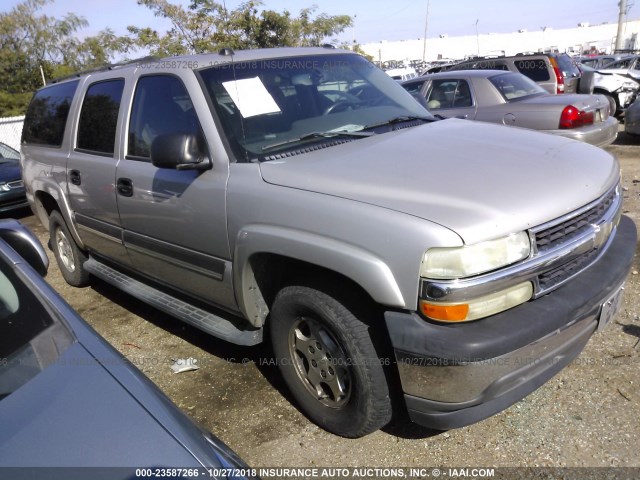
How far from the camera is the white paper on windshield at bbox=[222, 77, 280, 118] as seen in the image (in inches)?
121

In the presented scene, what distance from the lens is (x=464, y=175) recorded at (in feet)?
8.01

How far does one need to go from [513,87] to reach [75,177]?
6440 mm

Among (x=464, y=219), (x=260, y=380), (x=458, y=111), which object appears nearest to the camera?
(x=464, y=219)

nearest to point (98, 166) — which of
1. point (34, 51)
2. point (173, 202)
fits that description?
point (173, 202)

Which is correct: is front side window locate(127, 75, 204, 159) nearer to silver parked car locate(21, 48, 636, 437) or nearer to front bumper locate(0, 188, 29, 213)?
silver parked car locate(21, 48, 636, 437)

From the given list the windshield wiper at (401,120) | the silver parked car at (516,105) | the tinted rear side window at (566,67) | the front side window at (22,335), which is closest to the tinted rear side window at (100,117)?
the windshield wiper at (401,120)

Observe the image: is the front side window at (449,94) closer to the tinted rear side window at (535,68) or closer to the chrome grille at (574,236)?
the tinted rear side window at (535,68)

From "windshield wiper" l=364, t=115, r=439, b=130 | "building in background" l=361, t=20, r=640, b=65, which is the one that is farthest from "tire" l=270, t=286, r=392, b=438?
"building in background" l=361, t=20, r=640, b=65

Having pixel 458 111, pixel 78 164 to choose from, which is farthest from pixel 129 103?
pixel 458 111

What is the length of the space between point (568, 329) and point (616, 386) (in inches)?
37.9

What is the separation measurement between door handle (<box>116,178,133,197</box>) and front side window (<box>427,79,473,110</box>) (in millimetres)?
5795

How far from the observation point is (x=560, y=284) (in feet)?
7.83

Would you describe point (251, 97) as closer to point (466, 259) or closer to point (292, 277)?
point (292, 277)

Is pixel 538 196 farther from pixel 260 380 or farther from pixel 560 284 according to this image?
pixel 260 380
